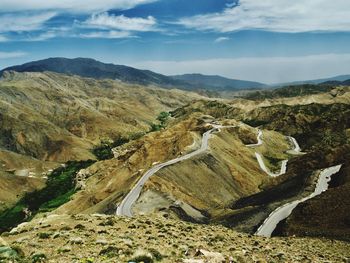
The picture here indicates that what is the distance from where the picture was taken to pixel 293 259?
2214cm

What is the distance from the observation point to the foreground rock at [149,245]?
55.7ft

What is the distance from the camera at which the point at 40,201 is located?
137375 millimetres

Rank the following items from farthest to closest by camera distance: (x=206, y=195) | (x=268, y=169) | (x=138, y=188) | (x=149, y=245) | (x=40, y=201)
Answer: (x=40, y=201), (x=268, y=169), (x=206, y=195), (x=138, y=188), (x=149, y=245)

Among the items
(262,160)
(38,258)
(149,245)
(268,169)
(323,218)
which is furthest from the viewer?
(262,160)

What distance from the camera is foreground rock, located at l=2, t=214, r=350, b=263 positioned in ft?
55.7

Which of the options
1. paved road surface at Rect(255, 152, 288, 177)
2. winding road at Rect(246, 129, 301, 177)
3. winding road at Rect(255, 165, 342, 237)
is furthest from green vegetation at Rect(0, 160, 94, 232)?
winding road at Rect(255, 165, 342, 237)

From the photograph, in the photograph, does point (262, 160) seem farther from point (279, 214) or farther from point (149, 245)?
point (149, 245)

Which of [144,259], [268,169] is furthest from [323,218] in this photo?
[268,169]

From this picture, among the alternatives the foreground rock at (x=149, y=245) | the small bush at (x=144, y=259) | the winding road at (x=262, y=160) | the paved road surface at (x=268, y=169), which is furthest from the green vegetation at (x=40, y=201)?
the small bush at (x=144, y=259)

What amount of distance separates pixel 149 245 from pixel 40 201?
125 m

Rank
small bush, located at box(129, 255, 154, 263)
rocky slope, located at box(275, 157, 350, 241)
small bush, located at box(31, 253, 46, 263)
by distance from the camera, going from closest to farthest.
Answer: small bush, located at box(31, 253, 46, 263)
small bush, located at box(129, 255, 154, 263)
rocky slope, located at box(275, 157, 350, 241)

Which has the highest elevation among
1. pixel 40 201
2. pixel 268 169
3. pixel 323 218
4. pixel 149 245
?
pixel 149 245

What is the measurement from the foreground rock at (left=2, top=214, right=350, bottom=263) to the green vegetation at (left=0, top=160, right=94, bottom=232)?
8838 cm

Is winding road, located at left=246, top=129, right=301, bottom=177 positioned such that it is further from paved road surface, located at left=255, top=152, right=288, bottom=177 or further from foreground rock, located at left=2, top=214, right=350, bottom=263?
foreground rock, located at left=2, top=214, right=350, bottom=263
